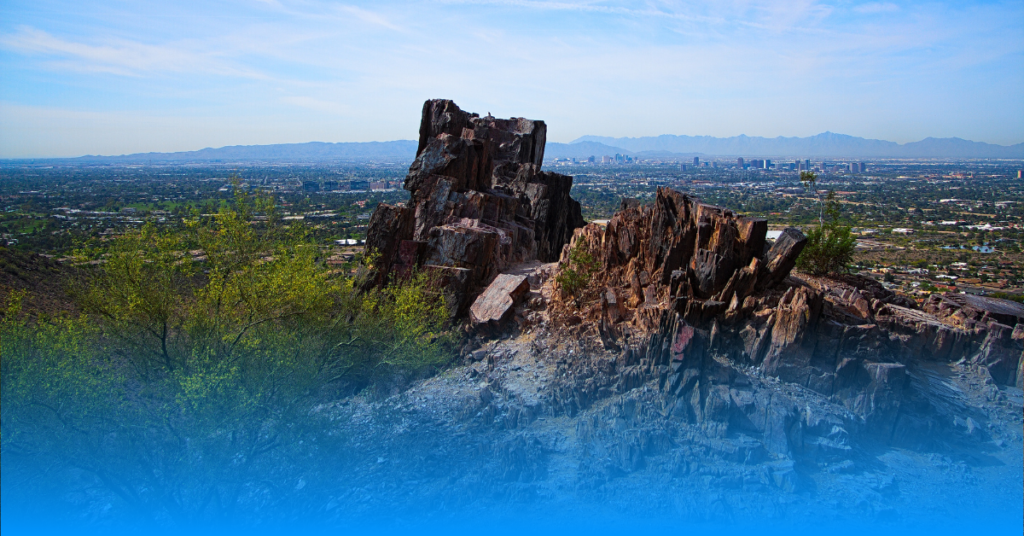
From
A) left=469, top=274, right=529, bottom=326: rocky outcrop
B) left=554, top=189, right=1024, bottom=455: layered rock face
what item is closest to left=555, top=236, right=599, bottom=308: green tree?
left=554, top=189, right=1024, bottom=455: layered rock face

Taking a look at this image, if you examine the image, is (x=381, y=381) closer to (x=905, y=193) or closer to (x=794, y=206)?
(x=794, y=206)

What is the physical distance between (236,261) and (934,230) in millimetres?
88202

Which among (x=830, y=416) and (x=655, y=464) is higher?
(x=830, y=416)

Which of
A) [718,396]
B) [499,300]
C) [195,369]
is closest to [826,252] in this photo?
[718,396]

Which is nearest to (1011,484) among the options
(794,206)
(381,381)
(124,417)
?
(381,381)

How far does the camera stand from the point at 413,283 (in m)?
25.1

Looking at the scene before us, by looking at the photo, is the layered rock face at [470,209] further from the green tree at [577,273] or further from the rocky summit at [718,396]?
the green tree at [577,273]

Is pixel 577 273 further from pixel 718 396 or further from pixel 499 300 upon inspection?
pixel 718 396

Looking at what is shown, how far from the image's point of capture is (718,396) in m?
17.8

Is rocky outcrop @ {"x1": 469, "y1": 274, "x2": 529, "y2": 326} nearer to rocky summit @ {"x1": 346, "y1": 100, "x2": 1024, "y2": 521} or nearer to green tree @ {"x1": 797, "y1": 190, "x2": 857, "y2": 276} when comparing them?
rocky summit @ {"x1": 346, "y1": 100, "x2": 1024, "y2": 521}

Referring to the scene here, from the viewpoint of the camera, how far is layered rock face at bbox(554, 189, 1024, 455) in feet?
57.2

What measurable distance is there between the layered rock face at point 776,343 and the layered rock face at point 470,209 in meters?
6.21

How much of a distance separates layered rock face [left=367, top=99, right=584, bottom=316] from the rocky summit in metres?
3.18

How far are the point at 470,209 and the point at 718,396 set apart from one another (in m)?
15.4
